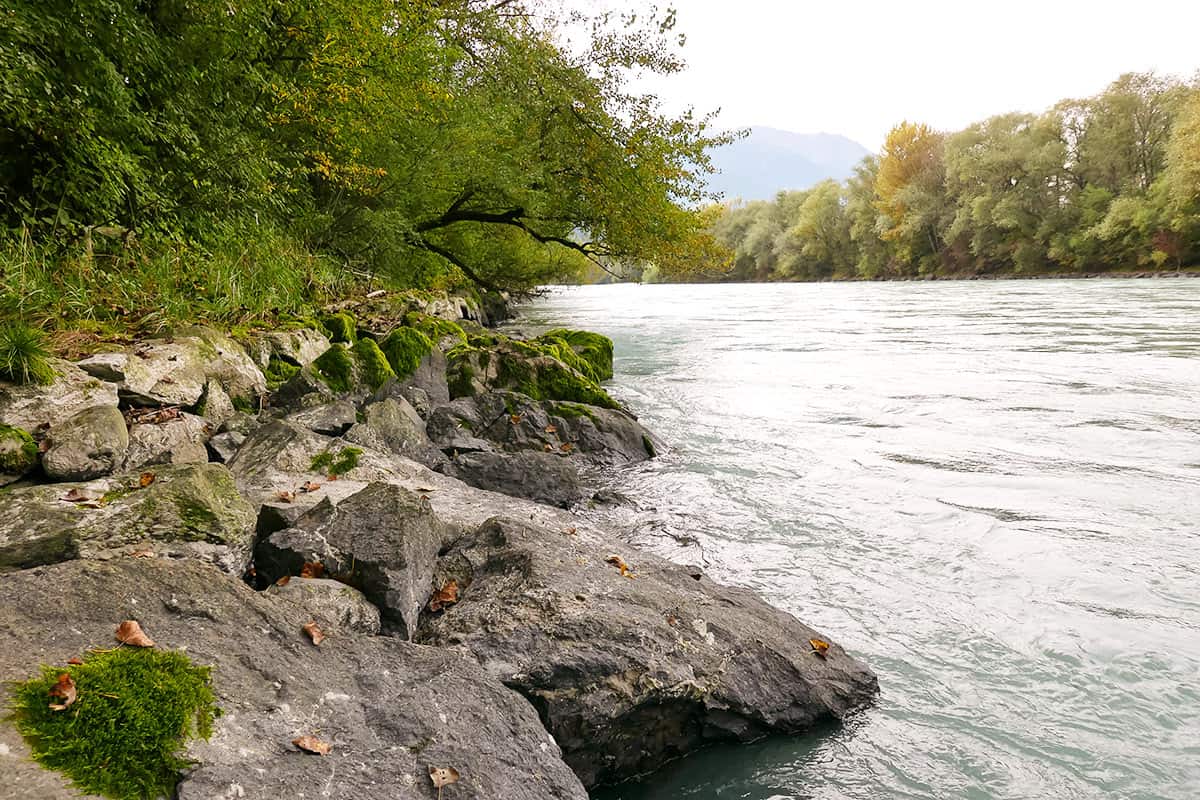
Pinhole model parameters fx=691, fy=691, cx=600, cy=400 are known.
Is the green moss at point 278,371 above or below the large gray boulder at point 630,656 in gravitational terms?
above

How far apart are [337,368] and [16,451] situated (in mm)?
4244

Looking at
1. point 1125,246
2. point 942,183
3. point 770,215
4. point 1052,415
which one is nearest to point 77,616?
point 1052,415

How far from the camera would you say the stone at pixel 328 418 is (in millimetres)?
6094

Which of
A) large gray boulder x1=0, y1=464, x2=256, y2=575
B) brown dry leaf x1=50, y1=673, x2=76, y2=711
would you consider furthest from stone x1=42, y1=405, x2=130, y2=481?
brown dry leaf x1=50, y1=673, x2=76, y2=711

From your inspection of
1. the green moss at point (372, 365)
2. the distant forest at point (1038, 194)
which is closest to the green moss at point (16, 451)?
the green moss at point (372, 365)

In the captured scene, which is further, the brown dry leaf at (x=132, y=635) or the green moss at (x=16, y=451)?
the green moss at (x=16, y=451)

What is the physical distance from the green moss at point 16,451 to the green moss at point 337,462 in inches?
63.1

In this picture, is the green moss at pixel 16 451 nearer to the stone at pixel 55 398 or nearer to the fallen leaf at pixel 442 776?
the stone at pixel 55 398

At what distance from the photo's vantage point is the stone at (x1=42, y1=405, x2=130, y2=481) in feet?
13.5

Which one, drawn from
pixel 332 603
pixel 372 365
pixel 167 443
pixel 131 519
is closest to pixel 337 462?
pixel 167 443

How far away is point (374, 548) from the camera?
345 cm

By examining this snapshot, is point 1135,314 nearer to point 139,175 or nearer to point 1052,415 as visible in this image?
point 1052,415

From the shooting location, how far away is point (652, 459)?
27.2 feet

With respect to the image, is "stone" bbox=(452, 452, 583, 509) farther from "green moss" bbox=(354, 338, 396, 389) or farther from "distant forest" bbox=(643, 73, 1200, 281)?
"distant forest" bbox=(643, 73, 1200, 281)
